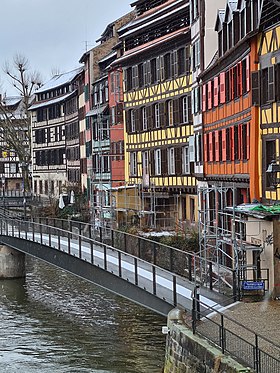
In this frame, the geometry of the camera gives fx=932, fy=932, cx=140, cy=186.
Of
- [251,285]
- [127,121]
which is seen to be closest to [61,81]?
[127,121]

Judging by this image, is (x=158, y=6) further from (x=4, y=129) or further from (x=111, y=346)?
(x=4, y=129)

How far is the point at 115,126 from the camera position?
55.4 metres

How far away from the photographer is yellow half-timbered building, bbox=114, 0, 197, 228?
45656mm

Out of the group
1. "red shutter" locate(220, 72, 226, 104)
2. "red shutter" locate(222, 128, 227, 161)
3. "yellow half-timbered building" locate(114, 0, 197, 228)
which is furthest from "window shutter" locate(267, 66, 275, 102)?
"yellow half-timbered building" locate(114, 0, 197, 228)

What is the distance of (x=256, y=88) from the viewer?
A: 27938 millimetres

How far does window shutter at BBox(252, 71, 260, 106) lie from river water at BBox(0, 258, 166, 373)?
7714mm

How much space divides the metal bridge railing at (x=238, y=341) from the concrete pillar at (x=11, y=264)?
24.2 meters

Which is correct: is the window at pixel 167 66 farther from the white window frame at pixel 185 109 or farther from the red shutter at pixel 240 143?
the red shutter at pixel 240 143

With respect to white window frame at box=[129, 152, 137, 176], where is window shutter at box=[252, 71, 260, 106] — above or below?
above

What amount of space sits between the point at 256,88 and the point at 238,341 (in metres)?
12.4

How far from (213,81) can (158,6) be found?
643 inches

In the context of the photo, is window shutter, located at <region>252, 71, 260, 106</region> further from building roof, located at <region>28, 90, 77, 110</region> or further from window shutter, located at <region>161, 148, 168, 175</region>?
building roof, located at <region>28, 90, 77, 110</region>

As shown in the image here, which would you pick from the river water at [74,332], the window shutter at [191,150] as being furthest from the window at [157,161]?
the river water at [74,332]

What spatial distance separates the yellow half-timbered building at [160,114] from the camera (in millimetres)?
45656
